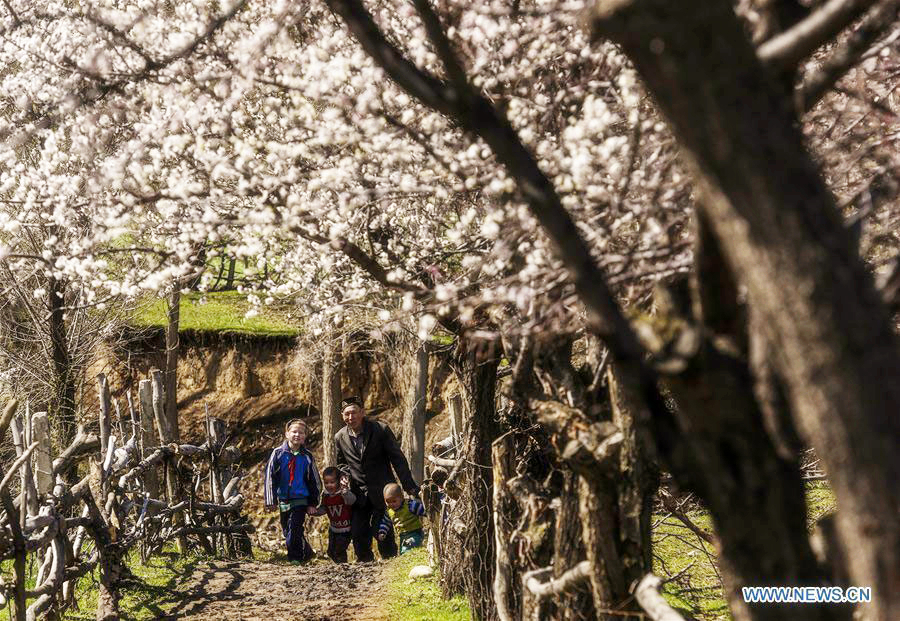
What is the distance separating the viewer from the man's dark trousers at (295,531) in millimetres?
10969

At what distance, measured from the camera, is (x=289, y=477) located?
10875 mm

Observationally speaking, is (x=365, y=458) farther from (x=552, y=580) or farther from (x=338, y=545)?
(x=552, y=580)

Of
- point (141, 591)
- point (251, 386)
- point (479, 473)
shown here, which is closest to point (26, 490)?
point (141, 591)

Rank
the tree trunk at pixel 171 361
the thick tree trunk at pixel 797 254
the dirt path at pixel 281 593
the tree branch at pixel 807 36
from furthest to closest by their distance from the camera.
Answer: the tree trunk at pixel 171 361
the dirt path at pixel 281 593
the tree branch at pixel 807 36
the thick tree trunk at pixel 797 254

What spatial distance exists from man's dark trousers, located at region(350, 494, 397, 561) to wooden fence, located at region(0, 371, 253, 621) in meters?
2.24

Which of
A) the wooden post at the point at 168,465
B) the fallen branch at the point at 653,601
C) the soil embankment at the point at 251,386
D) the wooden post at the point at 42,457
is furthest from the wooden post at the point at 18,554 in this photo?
the soil embankment at the point at 251,386

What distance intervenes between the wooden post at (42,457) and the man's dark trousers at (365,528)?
11.7 ft

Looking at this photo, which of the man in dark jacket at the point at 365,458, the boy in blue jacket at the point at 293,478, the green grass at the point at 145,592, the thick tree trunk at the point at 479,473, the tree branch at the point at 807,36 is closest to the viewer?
the tree branch at the point at 807,36

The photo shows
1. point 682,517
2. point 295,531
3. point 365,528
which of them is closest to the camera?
point 682,517

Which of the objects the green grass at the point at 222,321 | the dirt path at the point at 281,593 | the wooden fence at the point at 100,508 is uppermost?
the green grass at the point at 222,321

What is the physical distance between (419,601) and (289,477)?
10.5ft

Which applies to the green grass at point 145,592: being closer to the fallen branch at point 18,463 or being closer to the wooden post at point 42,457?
the wooden post at point 42,457

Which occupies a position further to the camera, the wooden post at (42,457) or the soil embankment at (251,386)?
the soil embankment at (251,386)

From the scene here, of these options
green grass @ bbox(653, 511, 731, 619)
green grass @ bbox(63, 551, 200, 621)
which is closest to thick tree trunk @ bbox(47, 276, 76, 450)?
green grass @ bbox(63, 551, 200, 621)
